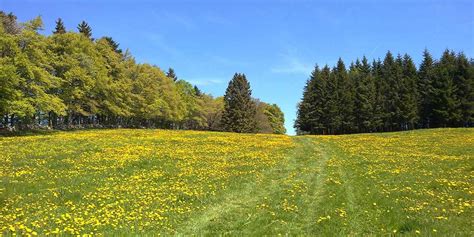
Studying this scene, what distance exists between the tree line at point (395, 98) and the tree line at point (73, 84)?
21911 millimetres

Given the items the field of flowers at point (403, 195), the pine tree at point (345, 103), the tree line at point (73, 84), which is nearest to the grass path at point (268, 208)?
the field of flowers at point (403, 195)

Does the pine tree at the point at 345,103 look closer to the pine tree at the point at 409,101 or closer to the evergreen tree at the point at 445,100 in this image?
the pine tree at the point at 409,101

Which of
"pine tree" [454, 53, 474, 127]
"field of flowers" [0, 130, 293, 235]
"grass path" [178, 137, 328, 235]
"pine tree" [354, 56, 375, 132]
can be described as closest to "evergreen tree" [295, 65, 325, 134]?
"pine tree" [354, 56, 375, 132]

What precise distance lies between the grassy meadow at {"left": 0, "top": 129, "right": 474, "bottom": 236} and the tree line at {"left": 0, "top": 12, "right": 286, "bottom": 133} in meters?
17.5

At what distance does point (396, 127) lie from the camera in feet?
308

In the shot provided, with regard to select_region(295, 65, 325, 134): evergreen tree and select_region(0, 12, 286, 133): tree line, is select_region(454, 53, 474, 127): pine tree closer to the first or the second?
select_region(295, 65, 325, 134): evergreen tree

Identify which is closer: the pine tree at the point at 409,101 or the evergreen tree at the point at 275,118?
the pine tree at the point at 409,101

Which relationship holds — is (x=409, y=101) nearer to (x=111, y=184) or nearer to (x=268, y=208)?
(x=268, y=208)

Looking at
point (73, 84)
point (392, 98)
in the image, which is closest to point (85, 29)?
point (73, 84)

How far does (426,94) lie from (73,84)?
7367 centimetres

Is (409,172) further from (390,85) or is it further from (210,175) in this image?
(390,85)

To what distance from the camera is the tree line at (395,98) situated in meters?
84.1

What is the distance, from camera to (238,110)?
109m

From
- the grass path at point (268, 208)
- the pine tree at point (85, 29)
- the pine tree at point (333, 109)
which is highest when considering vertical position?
the pine tree at point (85, 29)
